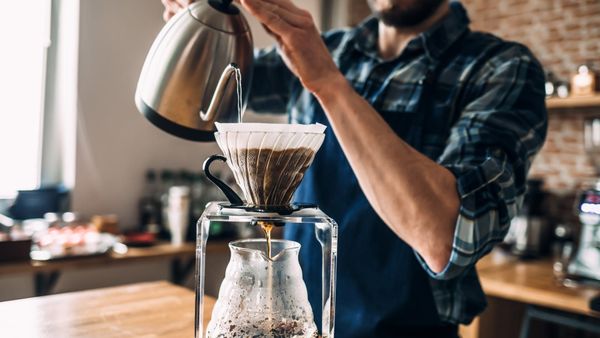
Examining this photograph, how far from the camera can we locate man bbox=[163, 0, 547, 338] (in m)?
0.96

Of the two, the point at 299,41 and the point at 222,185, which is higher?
the point at 299,41

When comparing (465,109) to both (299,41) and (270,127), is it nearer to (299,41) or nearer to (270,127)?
(299,41)

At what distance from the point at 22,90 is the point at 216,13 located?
2.18 meters

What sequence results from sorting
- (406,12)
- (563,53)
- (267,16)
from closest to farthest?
(267,16), (406,12), (563,53)

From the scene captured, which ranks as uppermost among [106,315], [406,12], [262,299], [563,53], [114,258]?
[563,53]

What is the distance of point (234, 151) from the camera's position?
2.35 ft

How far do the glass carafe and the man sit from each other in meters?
0.30

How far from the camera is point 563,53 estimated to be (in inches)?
108

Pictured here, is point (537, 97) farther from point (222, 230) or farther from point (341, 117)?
point (222, 230)

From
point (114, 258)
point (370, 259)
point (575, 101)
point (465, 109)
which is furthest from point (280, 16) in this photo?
point (575, 101)

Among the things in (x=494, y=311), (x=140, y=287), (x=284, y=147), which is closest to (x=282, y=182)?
(x=284, y=147)

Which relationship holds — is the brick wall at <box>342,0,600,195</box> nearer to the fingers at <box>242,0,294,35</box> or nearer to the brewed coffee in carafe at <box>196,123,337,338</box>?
the fingers at <box>242,0,294,35</box>

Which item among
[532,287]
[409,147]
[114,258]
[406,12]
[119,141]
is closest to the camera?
[409,147]

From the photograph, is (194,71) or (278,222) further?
(194,71)
